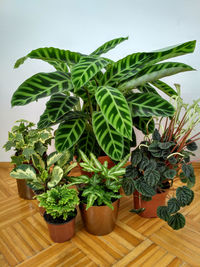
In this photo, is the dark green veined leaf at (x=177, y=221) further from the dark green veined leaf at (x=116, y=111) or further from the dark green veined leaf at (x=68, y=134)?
the dark green veined leaf at (x=68, y=134)

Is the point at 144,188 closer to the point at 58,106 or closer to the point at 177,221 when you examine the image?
the point at 177,221

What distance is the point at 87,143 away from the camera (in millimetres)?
1420

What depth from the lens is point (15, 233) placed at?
1.28 m

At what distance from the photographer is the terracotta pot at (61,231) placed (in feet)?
3.80

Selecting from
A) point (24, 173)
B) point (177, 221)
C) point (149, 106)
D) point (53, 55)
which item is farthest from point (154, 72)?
point (24, 173)

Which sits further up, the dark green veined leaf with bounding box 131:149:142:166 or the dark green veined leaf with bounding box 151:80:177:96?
the dark green veined leaf with bounding box 151:80:177:96

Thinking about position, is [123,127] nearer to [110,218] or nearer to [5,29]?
[110,218]

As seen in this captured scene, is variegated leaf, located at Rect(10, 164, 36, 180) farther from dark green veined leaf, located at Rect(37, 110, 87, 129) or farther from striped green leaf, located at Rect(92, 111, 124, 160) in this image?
striped green leaf, located at Rect(92, 111, 124, 160)

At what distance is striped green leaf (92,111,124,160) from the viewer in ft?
3.66

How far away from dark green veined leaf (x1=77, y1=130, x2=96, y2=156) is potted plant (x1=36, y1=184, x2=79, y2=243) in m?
0.31

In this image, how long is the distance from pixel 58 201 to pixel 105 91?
0.64 m

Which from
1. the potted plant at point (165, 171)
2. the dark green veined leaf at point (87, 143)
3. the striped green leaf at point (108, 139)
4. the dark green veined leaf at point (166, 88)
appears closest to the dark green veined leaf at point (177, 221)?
the potted plant at point (165, 171)

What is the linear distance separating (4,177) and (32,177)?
0.86 meters

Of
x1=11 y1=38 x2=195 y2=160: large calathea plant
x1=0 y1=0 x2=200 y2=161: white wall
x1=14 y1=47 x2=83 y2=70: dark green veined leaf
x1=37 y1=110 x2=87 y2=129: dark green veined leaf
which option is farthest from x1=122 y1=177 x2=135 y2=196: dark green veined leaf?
x1=0 y1=0 x2=200 y2=161: white wall
